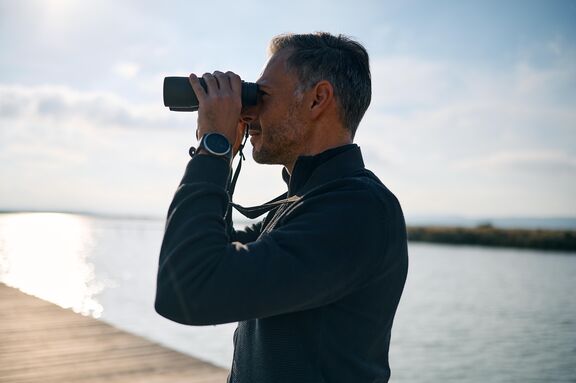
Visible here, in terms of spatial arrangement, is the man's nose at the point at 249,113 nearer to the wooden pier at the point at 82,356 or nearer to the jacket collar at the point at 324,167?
the jacket collar at the point at 324,167

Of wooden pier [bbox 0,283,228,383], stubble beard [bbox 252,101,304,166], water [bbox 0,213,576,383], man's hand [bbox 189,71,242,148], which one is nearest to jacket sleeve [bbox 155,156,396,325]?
man's hand [bbox 189,71,242,148]

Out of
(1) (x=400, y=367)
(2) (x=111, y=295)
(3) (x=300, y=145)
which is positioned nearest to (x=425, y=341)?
(1) (x=400, y=367)

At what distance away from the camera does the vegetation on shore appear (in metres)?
25.5

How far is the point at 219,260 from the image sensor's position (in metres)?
0.87

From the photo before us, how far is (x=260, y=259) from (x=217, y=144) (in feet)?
0.81

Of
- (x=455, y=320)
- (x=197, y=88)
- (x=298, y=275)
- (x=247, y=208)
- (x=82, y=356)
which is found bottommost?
(x=455, y=320)

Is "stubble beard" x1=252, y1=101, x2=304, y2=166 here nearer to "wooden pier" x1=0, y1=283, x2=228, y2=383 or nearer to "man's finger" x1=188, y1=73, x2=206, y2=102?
"man's finger" x1=188, y1=73, x2=206, y2=102

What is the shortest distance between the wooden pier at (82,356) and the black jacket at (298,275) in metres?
2.26

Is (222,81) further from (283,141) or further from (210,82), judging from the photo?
(283,141)

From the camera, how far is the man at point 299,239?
2.85 ft

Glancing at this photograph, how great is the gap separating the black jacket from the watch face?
2 cm

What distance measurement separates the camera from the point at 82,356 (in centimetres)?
348

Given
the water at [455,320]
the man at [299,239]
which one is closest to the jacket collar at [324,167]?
the man at [299,239]

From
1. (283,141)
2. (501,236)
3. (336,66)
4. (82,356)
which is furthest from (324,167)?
(501,236)
